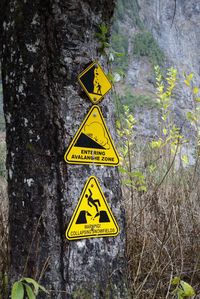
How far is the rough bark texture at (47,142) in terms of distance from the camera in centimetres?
121

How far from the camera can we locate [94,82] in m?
1.31

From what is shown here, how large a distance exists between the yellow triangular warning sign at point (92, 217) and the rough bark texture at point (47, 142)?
2 cm

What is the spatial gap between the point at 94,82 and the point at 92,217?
469mm

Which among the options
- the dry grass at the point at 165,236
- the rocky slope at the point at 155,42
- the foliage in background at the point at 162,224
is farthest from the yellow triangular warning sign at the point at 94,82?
the rocky slope at the point at 155,42

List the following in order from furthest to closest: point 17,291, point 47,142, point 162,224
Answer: point 162,224 < point 47,142 < point 17,291

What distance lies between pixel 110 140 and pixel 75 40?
37cm

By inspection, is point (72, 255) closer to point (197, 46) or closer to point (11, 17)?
point (11, 17)

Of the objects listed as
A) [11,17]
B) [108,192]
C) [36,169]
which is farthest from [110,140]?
[11,17]

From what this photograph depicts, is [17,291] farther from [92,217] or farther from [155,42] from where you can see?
[155,42]

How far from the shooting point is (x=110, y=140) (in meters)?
1.37

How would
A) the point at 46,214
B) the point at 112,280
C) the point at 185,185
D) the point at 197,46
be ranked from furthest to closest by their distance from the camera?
the point at 197,46, the point at 185,185, the point at 112,280, the point at 46,214

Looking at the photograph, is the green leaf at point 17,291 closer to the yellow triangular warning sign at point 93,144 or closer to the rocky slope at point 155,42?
the yellow triangular warning sign at point 93,144

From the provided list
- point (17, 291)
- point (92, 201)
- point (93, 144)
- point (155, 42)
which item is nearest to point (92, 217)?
point (92, 201)

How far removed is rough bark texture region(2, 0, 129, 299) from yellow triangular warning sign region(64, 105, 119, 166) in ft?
0.09
